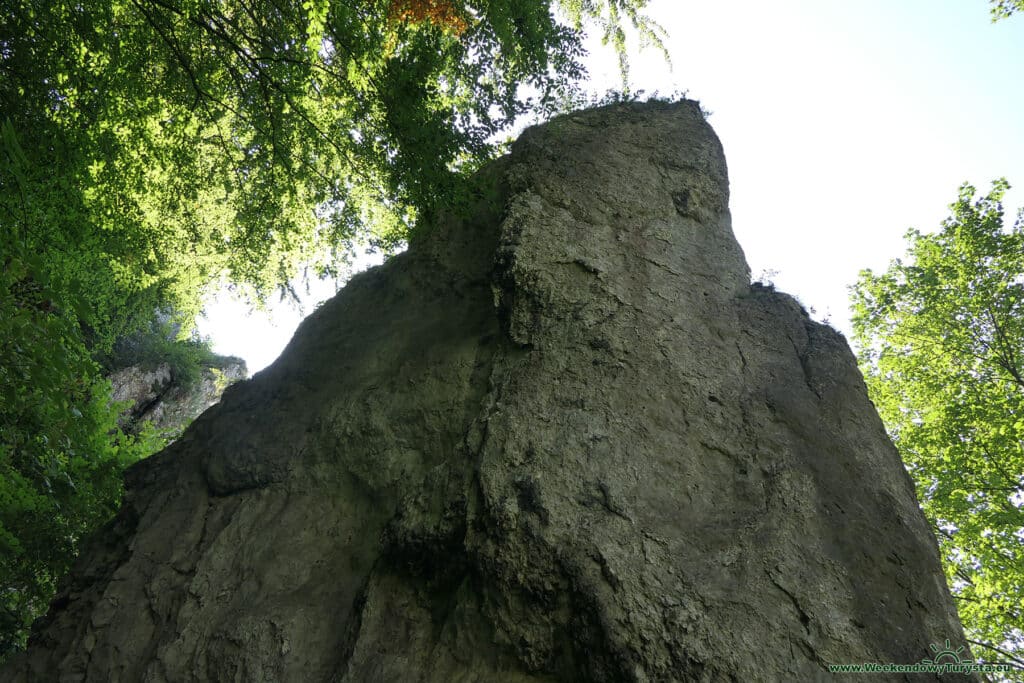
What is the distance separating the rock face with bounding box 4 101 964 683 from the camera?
12.2 feet

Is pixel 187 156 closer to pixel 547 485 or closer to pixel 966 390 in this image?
pixel 547 485

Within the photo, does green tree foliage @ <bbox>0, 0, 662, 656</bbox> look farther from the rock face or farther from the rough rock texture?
the rough rock texture

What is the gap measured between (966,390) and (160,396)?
71.9ft

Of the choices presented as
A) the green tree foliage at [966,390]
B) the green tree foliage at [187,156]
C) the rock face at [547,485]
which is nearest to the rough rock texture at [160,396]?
the green tree foliage at [187,156]

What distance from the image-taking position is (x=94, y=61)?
7.17 m

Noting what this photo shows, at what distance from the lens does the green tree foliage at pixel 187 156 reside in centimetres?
594

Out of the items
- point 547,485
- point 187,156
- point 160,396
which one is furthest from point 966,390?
point 160,396

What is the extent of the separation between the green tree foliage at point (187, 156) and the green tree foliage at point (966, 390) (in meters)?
11.2

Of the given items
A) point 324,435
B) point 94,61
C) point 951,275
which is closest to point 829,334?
point 324,435

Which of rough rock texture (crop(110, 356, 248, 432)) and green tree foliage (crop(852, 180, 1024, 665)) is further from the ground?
green tree foliage (crop(852, 180, 1024, 665))

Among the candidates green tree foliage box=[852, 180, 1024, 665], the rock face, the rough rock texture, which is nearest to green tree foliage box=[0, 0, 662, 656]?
the rock face

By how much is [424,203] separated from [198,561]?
160 inches

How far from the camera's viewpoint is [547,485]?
4121 mm

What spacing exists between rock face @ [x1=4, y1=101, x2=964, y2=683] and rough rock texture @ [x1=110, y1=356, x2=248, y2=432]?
12.4m
